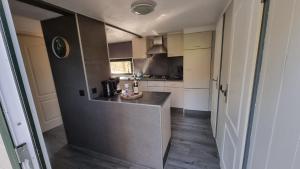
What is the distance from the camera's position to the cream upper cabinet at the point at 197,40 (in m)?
2.91

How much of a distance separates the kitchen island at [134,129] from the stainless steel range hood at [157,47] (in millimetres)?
1950

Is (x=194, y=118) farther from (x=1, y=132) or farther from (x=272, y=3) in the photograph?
(x=1, y=132)

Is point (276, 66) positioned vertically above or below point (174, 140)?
above

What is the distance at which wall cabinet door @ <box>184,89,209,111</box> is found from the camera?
3184 mm

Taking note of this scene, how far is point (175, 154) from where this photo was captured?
2.01 metres

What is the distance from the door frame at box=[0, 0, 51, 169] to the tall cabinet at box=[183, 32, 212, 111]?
10.0 feet

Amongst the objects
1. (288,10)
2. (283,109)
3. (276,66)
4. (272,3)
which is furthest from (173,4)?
(283,109)

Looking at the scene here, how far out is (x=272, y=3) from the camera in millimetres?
719

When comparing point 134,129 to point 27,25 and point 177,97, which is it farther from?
point 27,25

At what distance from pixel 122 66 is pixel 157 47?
1.65m

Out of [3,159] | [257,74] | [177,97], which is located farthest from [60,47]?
[177,97]

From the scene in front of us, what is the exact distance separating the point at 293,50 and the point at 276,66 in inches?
5.4

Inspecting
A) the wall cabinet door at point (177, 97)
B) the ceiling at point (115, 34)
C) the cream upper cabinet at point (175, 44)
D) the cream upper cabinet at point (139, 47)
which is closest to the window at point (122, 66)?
the cream upper cabinet at point (139, 47)

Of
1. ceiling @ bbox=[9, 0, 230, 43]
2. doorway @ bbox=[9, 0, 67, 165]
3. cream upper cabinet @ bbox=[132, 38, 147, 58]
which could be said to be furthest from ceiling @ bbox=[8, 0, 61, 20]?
cream upper cabinet @ bbox=[132, 38, 147, 58]
